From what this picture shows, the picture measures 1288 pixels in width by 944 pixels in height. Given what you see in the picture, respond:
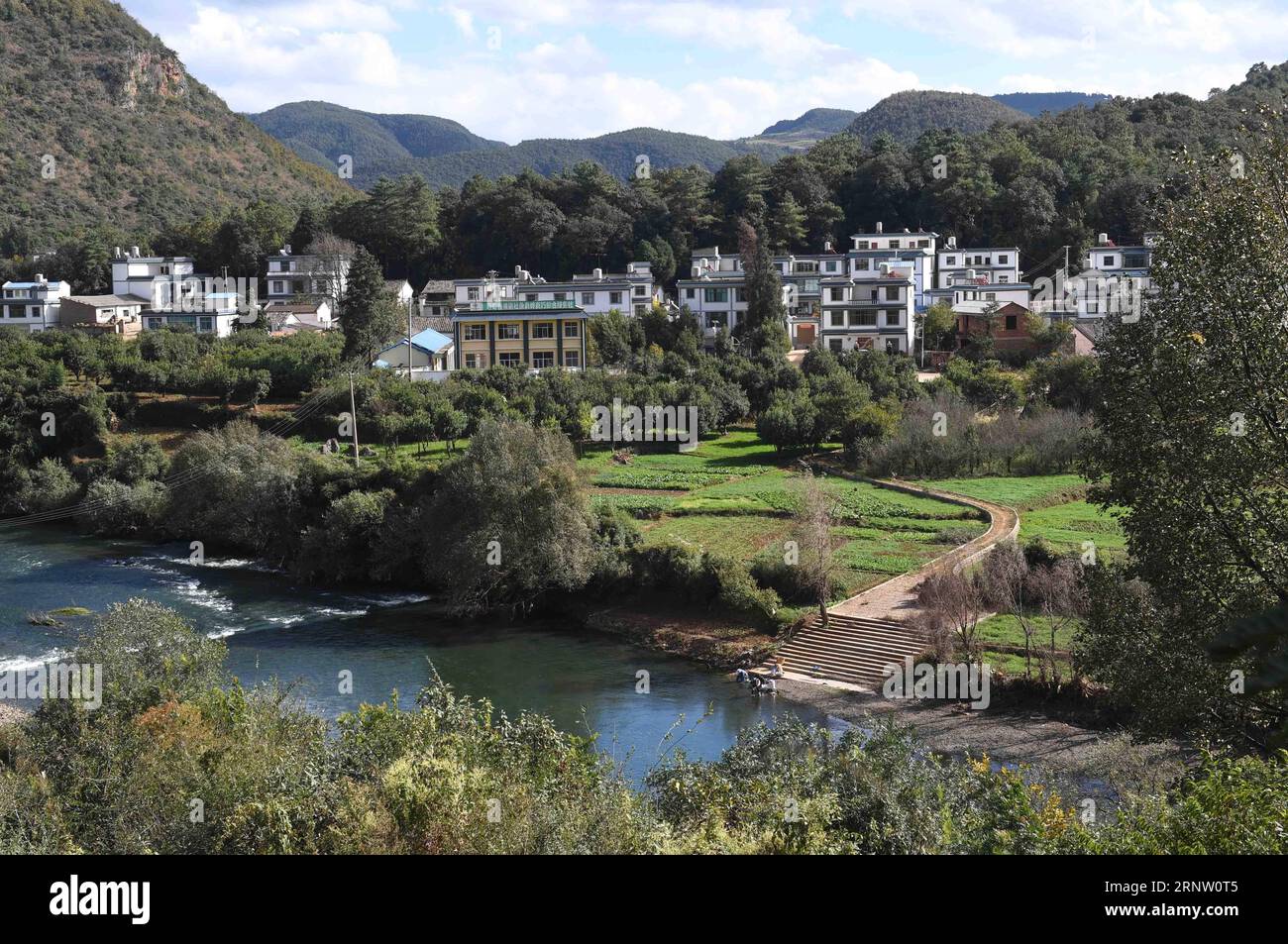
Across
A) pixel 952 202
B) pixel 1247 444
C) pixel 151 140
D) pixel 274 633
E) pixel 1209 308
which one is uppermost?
pixel 151 140

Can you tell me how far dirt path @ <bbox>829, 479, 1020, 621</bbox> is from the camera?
93.4ft

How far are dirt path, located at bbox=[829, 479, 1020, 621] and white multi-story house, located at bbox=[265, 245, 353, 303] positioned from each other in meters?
45.0

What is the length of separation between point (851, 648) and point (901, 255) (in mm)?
42493

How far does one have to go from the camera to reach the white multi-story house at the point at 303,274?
69500 millimetres

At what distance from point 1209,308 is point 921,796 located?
5973 millimetres

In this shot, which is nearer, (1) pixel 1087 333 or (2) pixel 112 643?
(2) pixel 112 643

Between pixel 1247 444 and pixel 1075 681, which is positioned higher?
pixel 1247 444

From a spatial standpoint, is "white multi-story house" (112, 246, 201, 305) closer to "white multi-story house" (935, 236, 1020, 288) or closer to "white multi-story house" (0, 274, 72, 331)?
"white multi-story house" (0, 274, 72, 331)

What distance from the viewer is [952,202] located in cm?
7262

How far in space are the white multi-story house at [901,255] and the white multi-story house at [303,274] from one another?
94.2 feet

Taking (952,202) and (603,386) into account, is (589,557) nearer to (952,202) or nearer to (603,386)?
(603,386)

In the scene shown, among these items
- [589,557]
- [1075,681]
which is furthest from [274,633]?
[1075,681]

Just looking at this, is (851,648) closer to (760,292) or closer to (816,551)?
(816,551)

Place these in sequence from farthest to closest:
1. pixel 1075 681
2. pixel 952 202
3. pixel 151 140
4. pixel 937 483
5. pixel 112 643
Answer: pixel 151 140
pixel 952 202
pixel 937 483
pixel 1075 681
pixel 112 643
